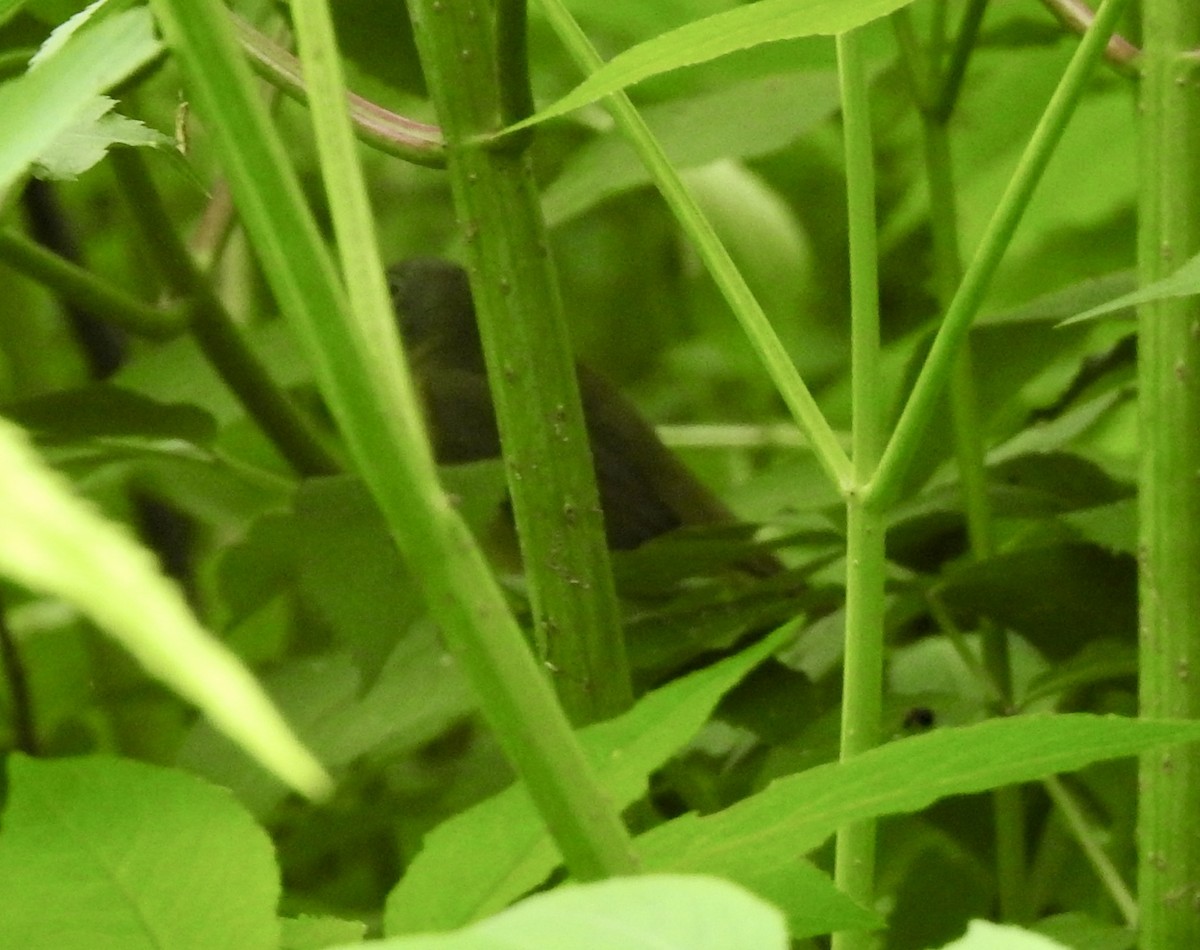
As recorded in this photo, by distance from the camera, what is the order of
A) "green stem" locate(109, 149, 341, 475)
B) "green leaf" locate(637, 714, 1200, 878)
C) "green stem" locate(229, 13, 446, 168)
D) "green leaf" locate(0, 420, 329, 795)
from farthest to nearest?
1. "green stem" locate(109, 149, 341, 475)
2. "green stem" locate(229, 13, 446, 168)
3. "green leaf" locate(637, 714, 1200, 878)
4. "green leaf" locate(0, 420, 329, 795)

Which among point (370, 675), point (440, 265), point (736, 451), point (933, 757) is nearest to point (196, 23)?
point (933, 757)

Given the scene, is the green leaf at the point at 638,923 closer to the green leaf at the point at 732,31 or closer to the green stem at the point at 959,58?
the green leaf at the point at 732,31

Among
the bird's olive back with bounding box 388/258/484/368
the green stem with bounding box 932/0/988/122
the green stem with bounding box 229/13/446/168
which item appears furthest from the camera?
the bird's olive back with bounding box 388/258/484/368

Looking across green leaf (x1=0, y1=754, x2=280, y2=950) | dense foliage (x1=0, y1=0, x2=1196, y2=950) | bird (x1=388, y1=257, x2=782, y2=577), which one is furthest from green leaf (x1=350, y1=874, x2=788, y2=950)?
bird (x1=388, y1=257, x2=782, y2=577)

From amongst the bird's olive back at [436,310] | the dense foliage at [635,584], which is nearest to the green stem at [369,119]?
the dense foliage at [635,584]

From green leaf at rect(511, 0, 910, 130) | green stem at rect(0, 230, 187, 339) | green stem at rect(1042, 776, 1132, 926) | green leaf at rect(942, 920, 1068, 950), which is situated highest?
green stem at rect(0, 230, 187, 339)

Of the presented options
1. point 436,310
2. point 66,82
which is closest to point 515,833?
point 66,82

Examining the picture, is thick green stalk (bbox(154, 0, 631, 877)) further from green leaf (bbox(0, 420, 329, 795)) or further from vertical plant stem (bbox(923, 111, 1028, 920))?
vertical plant stem (bbox(923, 111, 1028, 920))

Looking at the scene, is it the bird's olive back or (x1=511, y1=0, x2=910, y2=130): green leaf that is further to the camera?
the bird's olive back
